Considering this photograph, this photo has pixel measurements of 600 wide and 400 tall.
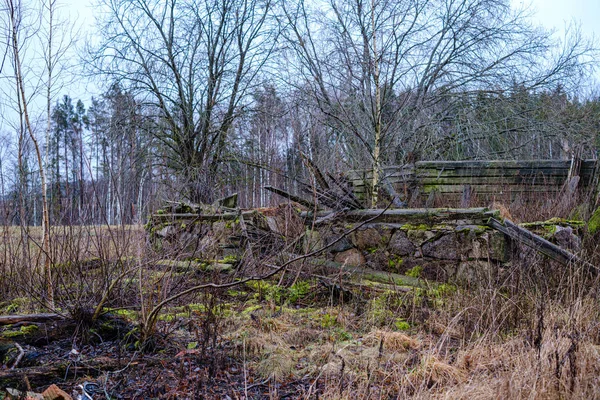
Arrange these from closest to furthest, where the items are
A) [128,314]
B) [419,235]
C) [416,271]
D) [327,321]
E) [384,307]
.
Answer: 1. [128,314]
2. [327,321]
3. [384,307]
4. [416,271]
5. [419,235]

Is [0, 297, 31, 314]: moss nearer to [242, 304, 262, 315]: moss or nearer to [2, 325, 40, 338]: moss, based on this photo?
[2, 325, 40, 338]: moss

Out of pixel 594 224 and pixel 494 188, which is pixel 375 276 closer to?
pixel 594 224

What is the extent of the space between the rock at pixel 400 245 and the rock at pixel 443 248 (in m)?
0.22

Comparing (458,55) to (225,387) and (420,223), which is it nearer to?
(420,223)

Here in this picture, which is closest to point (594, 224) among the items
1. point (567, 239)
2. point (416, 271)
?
point (567, 239)

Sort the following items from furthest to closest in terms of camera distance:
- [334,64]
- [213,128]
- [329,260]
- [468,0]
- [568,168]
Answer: [213,128] → [468,0] → [334,64] → [568,168] → [329,260]

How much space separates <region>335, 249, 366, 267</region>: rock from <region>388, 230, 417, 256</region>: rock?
0.51m

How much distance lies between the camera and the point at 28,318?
12.0ft

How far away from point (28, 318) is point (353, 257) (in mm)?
4438

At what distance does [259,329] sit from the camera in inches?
173

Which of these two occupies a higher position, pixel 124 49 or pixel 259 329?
pixel 124 49

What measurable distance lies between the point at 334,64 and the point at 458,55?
4056 millimetres

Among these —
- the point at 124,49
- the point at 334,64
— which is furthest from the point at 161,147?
the point at 334,64

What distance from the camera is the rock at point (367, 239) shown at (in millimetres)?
6582
